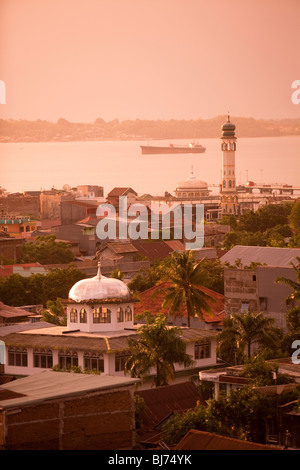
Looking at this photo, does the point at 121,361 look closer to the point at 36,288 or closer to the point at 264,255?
the point at 36,288

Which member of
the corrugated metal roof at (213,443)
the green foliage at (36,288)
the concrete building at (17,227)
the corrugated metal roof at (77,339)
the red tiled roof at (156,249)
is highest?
the corrugated metal roof at (213,443)

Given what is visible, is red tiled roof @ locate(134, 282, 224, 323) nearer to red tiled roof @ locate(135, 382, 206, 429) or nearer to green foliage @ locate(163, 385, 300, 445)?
red tiled roof @ locate(135, 382, 206, 429)

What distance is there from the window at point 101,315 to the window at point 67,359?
5.98 feet

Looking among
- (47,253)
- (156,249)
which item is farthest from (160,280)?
(47,253)

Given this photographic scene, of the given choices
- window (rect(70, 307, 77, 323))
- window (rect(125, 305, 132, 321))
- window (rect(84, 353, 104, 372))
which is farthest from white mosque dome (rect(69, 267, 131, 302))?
window (rect(84, 353, 104, 372))

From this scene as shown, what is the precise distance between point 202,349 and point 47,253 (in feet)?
166

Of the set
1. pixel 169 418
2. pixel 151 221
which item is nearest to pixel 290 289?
pixel 169 418

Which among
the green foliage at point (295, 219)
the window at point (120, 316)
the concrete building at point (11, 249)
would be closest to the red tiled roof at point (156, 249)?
the concrete building at point (11, 249)

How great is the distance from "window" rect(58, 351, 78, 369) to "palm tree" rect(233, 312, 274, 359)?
16.6ft

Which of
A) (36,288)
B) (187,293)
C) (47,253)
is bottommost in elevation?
(47,253)

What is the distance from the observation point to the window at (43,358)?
37875 mm

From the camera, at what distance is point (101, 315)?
3894 cm

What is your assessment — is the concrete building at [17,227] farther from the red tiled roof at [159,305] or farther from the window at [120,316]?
the window at [120,316]
